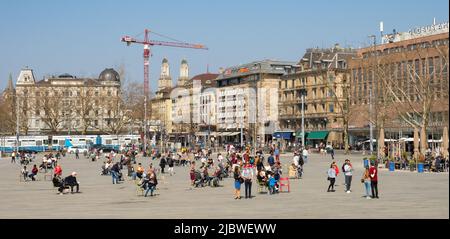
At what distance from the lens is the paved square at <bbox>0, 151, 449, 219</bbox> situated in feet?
63.9

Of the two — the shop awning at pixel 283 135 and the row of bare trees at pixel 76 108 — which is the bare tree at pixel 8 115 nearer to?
the row of bare trees at pixel 76 108

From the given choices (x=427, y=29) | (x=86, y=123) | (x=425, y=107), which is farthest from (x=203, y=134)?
(x=425, y=107)

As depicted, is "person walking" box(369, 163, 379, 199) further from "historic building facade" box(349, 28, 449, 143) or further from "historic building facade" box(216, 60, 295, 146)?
"historic building facade" box(216, 60, 295, 146)

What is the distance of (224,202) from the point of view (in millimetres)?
23891

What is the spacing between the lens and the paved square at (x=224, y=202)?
19.5m

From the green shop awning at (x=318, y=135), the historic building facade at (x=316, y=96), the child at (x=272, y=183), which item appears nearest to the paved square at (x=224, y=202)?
the child at (x=272, y=183)

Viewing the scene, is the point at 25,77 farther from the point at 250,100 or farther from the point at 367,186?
the point at 367,186

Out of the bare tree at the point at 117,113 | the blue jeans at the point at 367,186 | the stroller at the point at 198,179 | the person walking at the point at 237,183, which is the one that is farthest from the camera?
the bare tree at the point at 117,113

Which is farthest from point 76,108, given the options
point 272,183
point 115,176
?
point 272,183

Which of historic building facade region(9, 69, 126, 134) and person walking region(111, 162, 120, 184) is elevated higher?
historic building facade region(9, 69, 126, 134)

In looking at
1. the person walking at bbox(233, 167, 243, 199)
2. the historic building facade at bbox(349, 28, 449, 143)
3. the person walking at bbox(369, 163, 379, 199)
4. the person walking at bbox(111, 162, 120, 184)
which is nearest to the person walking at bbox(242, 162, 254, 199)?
the person walking at bbox(233, 167, 243, 199)

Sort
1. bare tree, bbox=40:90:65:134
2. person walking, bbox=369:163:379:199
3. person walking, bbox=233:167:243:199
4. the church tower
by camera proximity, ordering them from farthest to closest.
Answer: the church tower < bare tree, bbox=40:90:65:134 < person walking, bbox=233:167:243:199 < person walking, bbox=369:163:379:199
